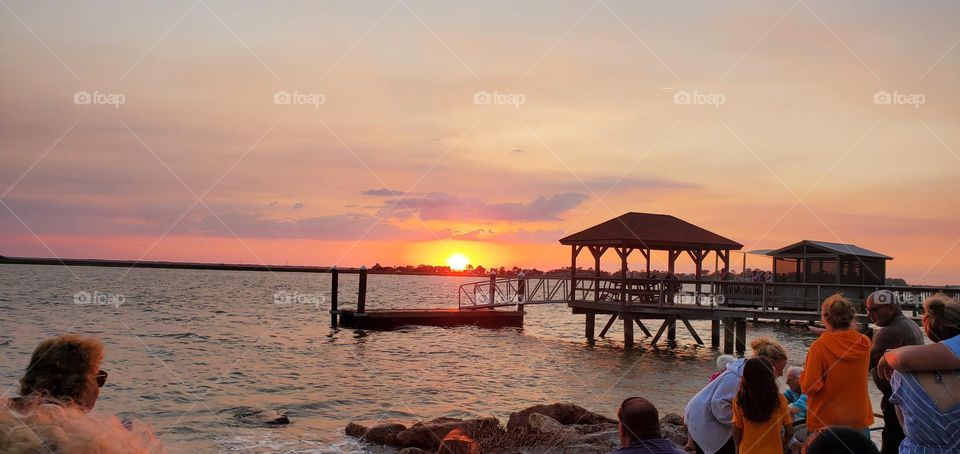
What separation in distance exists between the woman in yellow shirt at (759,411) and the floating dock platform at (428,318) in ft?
105

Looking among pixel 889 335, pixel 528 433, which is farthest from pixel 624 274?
pixel 889 335

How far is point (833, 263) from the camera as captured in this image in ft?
117

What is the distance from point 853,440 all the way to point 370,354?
26.3 m

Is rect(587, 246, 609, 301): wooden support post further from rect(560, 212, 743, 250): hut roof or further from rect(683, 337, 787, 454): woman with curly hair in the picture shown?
rect(683, 337, 787, 454): woman with curly hair

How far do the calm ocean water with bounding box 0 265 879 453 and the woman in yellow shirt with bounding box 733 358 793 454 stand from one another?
27.1 feet

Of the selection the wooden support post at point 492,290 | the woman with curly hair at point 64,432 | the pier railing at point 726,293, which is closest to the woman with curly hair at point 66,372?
the woman with curly hair at point 64,432

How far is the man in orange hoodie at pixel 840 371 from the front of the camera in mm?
5469

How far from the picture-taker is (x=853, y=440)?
270 cm

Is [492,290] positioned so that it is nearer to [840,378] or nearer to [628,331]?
[628,331]

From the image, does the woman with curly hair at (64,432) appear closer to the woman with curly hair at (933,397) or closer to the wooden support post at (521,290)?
the woman with curly hair at (933,397)

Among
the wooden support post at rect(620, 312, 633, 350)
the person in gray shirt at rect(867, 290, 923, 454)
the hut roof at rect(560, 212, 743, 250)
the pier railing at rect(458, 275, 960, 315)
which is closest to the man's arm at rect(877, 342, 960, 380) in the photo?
the person in gray shirt at rect(867, 290, 923, 454)

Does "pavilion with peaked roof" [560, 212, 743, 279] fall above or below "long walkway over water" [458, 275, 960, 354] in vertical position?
above

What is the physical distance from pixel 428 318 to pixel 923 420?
34.0 meters

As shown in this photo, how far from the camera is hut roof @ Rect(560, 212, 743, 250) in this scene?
1195 inches
